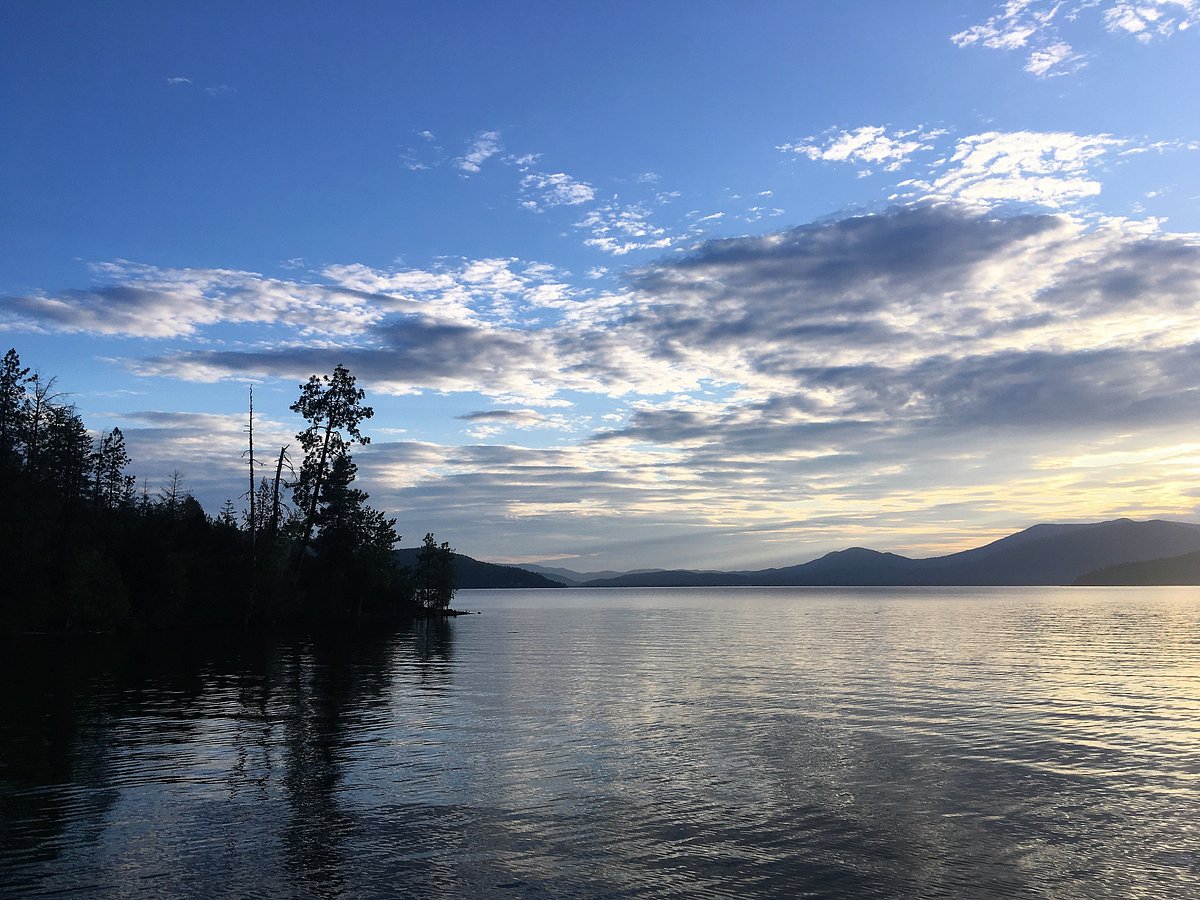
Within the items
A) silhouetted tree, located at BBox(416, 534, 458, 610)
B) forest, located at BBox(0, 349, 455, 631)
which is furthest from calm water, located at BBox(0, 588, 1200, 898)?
silhouetted tree, located at BBox(416, 534, 458, 610)

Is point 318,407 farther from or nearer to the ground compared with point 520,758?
farther from the ground

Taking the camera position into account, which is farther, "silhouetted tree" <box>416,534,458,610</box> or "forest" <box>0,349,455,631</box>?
"silhouetted tree" <box>416,534,458,610</box>

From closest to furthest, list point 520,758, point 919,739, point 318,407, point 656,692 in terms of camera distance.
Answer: point 520,758 → point 919,739 → point 656,692 → point 318,407

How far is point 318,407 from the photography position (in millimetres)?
104625

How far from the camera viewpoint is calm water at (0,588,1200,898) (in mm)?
15805

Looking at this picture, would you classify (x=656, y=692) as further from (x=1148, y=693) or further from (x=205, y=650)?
(x=205, y=650)

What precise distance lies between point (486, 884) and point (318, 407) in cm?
9645

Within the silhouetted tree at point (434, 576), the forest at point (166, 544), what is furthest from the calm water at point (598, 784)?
the silhouetted tree at point (434, 576)

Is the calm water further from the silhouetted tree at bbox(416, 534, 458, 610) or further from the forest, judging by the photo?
the silhouetted tree at bbox(416, 534, 458, 610)

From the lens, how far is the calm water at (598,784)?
15805 millimetres

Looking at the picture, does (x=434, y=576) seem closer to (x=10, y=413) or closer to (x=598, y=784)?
(x=10, y=413)

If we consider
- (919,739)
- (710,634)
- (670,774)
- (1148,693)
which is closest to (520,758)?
(670,774)

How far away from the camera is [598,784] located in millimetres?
22984

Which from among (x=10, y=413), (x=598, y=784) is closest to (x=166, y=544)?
(x=10, y=413)
